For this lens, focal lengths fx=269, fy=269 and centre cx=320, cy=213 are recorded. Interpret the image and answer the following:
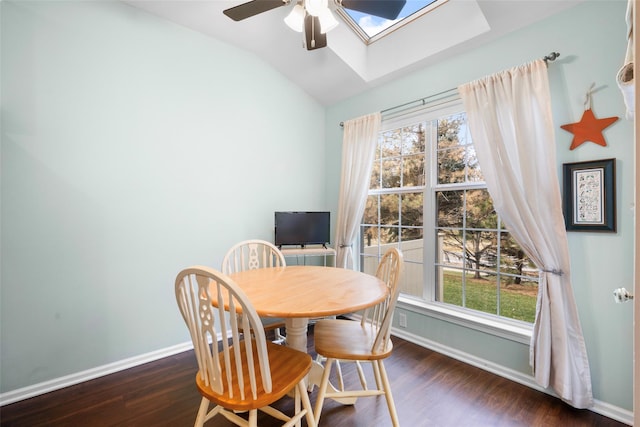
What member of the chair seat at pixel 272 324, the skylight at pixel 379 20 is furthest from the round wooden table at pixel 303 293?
the skylight at pixel 379 20

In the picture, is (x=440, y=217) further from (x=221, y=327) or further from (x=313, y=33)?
(x=221, y=327)

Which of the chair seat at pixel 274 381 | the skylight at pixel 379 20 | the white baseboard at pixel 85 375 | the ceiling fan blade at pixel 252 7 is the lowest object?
the white baseboard at pixel 85 375

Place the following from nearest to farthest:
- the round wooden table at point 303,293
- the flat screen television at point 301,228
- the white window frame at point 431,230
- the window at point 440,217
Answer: the round wooden table at point 303,293, the white window frame at point 431,230, the window at point 440,217, the flat screen television at point 301,228

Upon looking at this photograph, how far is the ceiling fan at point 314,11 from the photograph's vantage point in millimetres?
1589

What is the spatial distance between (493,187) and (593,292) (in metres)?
0.88

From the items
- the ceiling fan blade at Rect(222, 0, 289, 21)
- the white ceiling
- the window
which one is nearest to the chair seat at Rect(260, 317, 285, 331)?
the window

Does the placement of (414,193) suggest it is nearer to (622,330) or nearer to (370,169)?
(370,169)

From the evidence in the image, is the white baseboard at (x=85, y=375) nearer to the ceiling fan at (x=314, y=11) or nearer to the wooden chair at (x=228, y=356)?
the wooden chair at (x=228, y=356)

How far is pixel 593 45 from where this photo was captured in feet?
5.57

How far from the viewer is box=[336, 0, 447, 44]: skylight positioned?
2355 millimetres

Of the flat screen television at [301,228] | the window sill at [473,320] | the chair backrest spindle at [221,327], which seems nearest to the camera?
the chair backrest spindle at [221,327]

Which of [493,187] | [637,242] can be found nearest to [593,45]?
[493,187]

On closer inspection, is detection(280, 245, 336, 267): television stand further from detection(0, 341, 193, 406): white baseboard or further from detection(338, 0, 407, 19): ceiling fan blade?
detection(338, 0, 407, 19): ceiling fan blade

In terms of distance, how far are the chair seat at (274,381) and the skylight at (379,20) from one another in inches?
104
